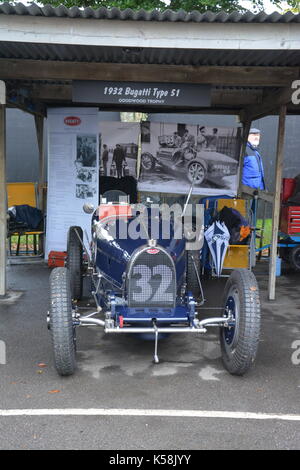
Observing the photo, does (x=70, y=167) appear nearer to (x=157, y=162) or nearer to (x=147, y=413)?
(x=157, y=162)

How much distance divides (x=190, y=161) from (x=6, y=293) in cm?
376

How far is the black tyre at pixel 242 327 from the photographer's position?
3682 mm

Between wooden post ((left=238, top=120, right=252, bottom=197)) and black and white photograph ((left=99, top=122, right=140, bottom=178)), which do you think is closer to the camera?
wooden post ((left=238, top=120, right=252, bottom=197))

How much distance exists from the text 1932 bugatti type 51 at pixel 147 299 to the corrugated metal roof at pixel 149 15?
69.8 inches

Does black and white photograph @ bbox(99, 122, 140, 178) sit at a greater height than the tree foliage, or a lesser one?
lesser

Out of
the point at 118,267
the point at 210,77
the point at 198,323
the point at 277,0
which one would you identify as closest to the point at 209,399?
the point at 198,323

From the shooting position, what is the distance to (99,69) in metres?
5.52

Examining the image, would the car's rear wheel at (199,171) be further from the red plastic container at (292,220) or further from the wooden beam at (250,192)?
the red plastic container at (292,220)

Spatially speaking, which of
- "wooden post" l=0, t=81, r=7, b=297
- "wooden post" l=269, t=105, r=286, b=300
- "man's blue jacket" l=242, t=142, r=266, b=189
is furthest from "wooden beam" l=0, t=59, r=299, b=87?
"man's blue jacket" l=242, t=142, r=266, b=189

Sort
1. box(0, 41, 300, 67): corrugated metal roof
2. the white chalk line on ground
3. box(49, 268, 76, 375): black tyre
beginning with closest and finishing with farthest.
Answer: the white chalk line on ground → box(49, 268, 76, 375): black tyre → box(0, 41, 300, 67): corrugated metal roof

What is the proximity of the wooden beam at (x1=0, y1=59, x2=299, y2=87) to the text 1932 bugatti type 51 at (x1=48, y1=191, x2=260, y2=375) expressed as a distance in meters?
1.73

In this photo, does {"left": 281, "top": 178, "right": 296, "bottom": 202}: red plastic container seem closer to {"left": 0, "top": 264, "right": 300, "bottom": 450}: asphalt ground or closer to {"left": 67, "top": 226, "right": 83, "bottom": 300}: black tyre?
{"left": 0, "top": 264, "right": 300, "bottom": 450}: asphalt ground

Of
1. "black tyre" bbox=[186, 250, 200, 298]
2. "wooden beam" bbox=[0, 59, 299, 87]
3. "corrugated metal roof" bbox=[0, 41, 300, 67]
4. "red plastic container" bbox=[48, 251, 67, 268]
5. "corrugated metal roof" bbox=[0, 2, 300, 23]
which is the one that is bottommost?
"red plastic container" bbox=[48, 251, 67, 268]

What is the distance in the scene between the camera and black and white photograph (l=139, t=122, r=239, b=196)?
814 centimetres
